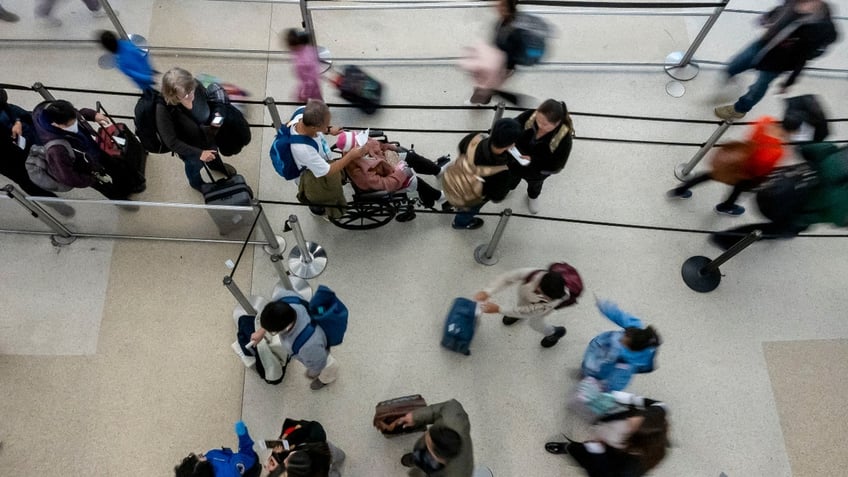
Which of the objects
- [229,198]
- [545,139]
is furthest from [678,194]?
[229,198]

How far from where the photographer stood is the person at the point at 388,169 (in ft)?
15.4

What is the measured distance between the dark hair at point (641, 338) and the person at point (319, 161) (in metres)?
2.44

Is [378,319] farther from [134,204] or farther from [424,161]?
[134,204]

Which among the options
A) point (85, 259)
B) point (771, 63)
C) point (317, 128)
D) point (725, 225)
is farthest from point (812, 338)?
point (85, 259)

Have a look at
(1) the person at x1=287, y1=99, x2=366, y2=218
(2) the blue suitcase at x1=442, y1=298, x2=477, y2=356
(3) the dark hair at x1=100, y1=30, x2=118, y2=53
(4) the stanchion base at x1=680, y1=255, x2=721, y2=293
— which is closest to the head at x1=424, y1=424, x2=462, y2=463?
(2) the blue suitcase at x1=442, y1=298, x2=477, y2=356

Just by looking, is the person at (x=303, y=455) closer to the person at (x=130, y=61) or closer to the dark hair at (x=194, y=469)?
the dark hair at (x=194, y=469)

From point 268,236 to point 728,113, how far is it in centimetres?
486

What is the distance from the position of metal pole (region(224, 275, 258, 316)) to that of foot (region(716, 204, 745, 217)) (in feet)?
14.8

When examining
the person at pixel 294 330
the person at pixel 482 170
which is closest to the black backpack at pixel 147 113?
the person at pixel 294 330

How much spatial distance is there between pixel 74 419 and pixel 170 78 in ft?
9.45

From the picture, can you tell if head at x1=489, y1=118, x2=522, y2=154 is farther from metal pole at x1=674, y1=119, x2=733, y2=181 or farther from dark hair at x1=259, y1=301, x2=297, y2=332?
metal pole at x1=674, y1=119, x2=733, y2=181

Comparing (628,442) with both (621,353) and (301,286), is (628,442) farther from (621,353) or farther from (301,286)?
(301,286)

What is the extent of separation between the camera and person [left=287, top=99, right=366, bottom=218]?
159 inches

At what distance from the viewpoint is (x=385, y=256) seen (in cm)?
536
